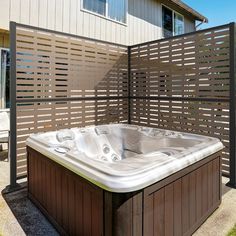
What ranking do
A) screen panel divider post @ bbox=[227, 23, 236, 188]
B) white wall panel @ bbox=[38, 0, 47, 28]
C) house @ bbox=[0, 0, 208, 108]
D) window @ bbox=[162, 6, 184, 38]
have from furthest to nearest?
window @ bbox=[162, 6, 184, 38] → white wall panel @ bbox=[38, 0, 47, 28] → house @ bbox=[0, 0, 208, 108] → screen panel divider post @ bbox=[227, 23, 236, 188]

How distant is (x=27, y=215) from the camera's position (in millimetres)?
2402

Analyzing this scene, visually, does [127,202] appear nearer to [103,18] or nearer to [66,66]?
[66,66]

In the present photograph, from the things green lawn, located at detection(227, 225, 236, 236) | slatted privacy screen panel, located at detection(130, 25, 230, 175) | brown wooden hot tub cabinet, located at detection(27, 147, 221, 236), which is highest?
slatted privacy screen panel, located at detection(130, 25, 230, 175)

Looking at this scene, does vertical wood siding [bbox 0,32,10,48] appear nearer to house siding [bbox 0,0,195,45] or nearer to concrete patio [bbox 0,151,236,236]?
house siding [bbox 0,0,195,45]

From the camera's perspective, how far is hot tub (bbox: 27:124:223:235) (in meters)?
1.54

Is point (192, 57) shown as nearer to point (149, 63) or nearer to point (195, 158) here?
point (149, 63)

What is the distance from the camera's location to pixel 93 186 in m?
1.67

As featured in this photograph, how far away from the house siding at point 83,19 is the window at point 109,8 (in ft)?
0.56

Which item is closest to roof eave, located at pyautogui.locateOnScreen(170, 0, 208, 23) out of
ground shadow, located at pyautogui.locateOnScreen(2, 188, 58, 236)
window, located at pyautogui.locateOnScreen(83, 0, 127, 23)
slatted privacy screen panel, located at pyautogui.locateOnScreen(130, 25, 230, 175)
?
window, located at pyautogui.locateOnScreen(83, 0, 127, 23)

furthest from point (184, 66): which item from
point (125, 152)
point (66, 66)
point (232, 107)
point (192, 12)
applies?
point (192, 12)

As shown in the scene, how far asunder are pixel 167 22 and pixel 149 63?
5.37m

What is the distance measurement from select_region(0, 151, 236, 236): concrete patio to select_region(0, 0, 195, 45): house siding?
3427 millimetres

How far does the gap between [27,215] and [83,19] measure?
484 centimetres

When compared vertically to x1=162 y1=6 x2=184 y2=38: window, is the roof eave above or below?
above
